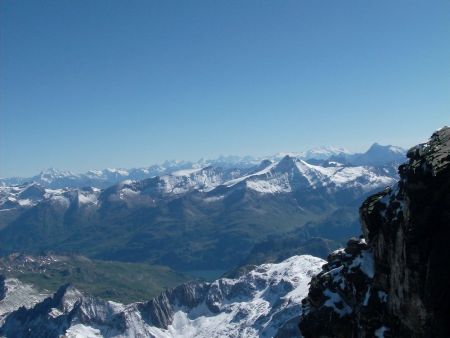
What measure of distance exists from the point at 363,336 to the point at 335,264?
15.6 m

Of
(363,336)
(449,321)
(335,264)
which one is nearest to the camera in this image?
(449,321)

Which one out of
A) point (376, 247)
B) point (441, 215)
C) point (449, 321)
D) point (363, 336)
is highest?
point (441, 215)

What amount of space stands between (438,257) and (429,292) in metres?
2.94

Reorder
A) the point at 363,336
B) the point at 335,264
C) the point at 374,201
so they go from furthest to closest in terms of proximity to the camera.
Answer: the point at 335,264 < the point at 374,201 < the point at 363,336

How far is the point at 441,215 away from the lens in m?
45.3

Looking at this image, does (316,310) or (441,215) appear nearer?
(441,215)

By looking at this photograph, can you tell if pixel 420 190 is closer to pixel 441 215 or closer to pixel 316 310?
pixel 441 215

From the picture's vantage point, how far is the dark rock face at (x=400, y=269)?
44344 millimetres

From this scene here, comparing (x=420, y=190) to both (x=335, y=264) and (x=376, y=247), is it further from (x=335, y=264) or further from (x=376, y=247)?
(x=335, y=264)

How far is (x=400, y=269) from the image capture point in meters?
48.1

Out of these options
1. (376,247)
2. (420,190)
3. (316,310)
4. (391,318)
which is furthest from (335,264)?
(420,190)

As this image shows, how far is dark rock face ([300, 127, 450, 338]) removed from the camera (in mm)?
44344

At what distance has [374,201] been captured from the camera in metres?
59.2

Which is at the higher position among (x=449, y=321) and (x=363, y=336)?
(x=449, y=321)
